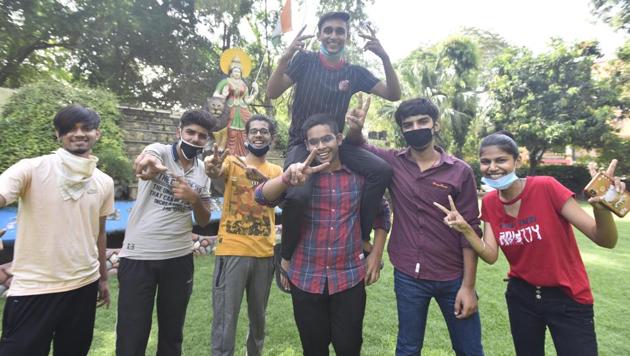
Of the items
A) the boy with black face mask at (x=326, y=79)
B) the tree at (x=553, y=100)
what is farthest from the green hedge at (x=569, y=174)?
the boy with black face mask at (x=326, y=79)

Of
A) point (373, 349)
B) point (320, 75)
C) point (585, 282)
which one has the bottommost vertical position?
point (373, 349)

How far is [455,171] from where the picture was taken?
7.44 feet

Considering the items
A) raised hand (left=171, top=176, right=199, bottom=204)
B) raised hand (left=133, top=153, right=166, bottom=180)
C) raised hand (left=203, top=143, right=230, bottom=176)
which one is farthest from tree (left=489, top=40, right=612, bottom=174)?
raised hand (left=133, top=153, right=166, bottom=180)

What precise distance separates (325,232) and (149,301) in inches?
50.4

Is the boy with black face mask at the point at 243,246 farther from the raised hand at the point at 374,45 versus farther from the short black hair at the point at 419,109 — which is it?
the short black hair at the point at 419,109

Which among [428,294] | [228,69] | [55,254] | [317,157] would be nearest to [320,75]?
[317,157]

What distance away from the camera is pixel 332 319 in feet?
7.16

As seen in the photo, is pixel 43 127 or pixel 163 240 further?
pixel 43 127

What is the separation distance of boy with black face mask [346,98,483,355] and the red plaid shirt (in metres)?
0.32

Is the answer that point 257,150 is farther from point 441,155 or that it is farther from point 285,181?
point 441,155

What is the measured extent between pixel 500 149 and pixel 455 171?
29 centimetres

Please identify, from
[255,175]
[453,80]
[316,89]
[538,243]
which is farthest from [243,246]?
[453,80]

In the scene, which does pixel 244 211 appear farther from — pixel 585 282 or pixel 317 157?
pixel 585 282

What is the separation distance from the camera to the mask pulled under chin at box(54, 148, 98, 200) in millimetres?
2039
